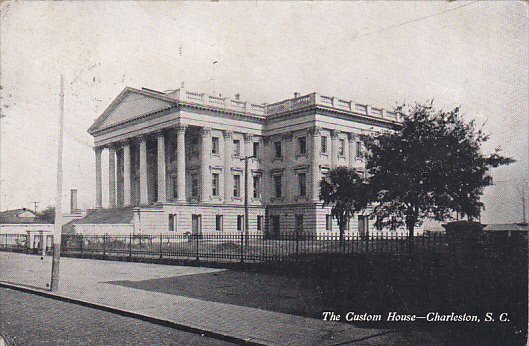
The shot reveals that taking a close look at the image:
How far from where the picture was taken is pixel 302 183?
48312 millimetres

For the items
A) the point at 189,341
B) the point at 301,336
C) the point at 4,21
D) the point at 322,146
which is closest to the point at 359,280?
the point at 301,336

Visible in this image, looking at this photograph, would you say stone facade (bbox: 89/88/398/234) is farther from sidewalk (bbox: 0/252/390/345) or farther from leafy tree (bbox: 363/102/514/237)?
sidewalk (bbox: 0/252/390/345)

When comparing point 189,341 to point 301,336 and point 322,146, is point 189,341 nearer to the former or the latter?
point 301,336

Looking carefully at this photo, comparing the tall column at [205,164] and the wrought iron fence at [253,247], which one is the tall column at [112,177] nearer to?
the tall column at [205,164]

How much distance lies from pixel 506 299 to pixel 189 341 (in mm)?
4888

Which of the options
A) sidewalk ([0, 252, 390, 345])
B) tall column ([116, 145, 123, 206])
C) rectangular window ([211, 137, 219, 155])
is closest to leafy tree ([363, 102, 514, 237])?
sidewalk ([0, 252, 390, 345])

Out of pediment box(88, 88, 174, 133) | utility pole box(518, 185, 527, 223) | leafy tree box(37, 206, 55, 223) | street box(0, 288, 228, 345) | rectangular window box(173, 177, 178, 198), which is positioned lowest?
street box(0, 288, 228, 345)

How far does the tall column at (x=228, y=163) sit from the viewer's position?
1900 inches

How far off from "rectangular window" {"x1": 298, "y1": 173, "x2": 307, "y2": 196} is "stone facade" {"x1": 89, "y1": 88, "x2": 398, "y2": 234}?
3.9 inches

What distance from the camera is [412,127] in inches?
600

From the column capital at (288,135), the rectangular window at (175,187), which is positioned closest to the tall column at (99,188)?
the rectangular window at (175,187)

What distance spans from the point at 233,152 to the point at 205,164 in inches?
151

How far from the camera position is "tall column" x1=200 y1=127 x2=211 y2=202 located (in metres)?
46.4

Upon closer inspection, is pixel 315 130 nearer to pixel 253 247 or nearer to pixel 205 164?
pixel 205 164
